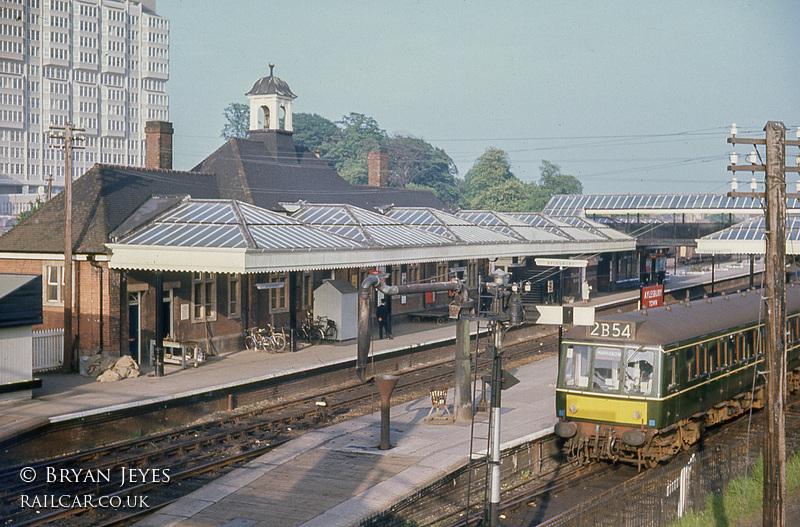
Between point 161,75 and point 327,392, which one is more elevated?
point 161,75

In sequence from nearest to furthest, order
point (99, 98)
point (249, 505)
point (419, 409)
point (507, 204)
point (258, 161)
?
1. point (249, 505)
2. point (419, 409)
3. point (258, 161)
4. point (507, 204)
5. point (99, 98)

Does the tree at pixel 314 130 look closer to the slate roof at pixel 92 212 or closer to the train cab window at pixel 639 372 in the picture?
the slate roof at pixel 92 212

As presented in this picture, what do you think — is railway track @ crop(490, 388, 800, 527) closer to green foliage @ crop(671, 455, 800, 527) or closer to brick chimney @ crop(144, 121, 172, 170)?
green foliage @ crop(671, 455, 800, 527)

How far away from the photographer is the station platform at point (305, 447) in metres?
13.1

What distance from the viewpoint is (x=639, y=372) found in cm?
1603

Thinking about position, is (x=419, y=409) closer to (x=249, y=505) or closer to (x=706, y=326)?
(x=706, y=326)

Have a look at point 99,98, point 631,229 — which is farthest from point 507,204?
point 99,98

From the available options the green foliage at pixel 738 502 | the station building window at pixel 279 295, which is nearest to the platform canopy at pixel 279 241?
the station building window at pixel 279 295

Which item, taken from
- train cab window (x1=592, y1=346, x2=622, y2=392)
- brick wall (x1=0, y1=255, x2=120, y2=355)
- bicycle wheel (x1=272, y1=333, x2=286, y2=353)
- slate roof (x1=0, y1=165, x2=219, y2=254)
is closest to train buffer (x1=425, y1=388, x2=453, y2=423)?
train cab window (x1=592, y1=346, x2=622, y2=392)

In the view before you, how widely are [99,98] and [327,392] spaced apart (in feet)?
377

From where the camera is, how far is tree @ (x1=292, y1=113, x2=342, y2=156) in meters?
128

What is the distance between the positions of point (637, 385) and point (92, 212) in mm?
17229

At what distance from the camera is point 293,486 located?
14414 millimetres

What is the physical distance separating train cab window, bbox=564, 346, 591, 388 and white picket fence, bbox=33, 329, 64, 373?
1433 centimetres
